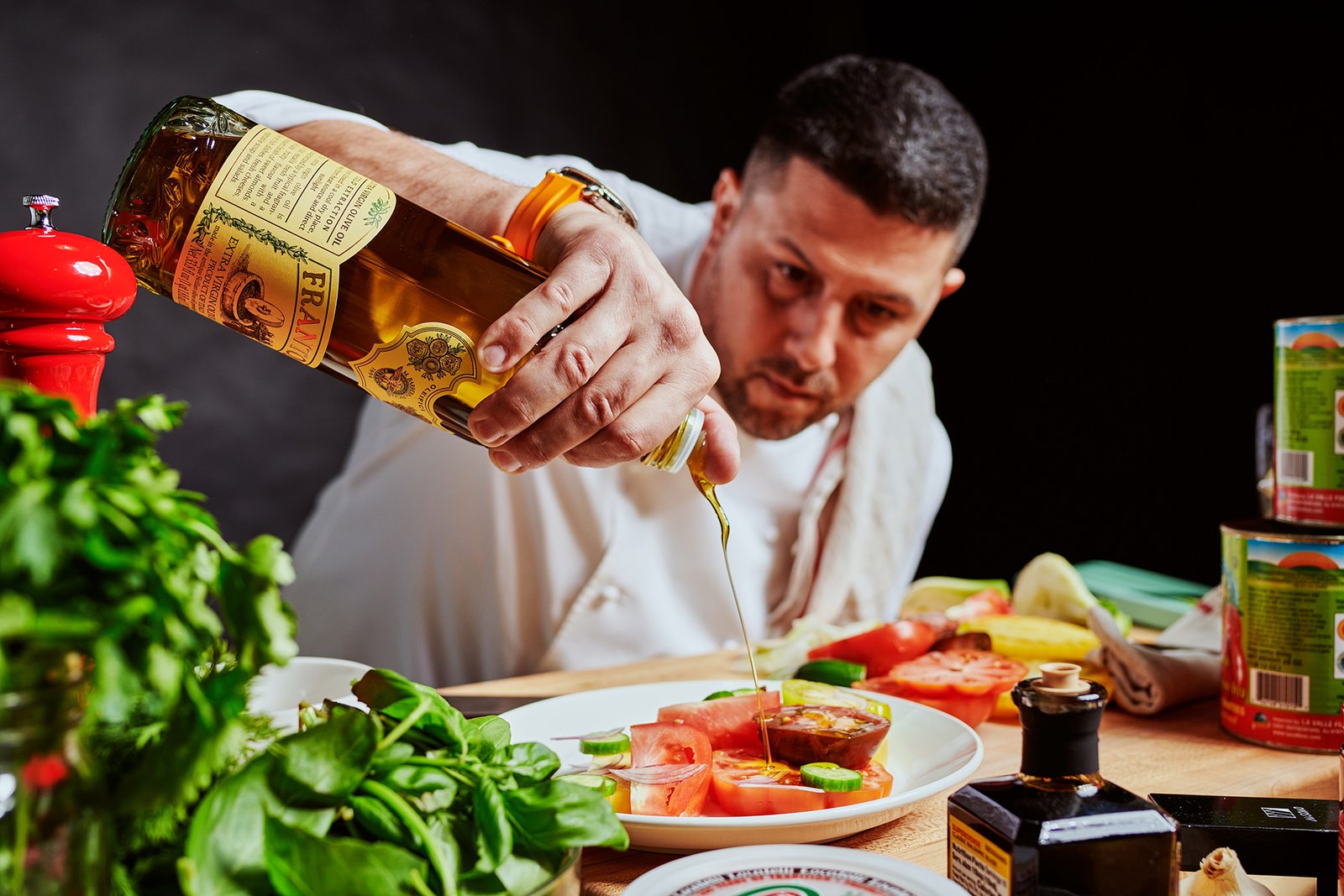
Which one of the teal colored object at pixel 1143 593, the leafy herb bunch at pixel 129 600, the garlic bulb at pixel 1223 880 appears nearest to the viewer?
the leafy herb bunch at pixel 129 600

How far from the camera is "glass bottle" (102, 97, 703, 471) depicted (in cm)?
78

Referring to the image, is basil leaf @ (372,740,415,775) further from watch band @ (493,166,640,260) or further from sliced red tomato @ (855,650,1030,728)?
sliced red tomato @ (855,650,1030,728)

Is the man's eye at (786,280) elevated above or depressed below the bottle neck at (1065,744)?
above

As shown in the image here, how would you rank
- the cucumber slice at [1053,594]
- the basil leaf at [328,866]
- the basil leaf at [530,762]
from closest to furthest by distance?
the basil leaf at [328,866] < the basil leaf at [530,762] < the cucumber slice at [1053,594]

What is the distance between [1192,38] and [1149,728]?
235 cm

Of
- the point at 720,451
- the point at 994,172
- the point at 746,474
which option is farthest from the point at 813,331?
the point at 994,172

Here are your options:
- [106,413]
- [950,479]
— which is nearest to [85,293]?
[106,413]

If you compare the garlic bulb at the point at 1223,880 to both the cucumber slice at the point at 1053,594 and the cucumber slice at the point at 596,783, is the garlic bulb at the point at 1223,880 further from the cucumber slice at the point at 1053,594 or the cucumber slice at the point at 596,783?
the cucumber slice at the point at 1053,594

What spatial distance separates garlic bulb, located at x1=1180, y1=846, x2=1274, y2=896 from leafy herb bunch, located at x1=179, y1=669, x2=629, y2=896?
399 millimetres

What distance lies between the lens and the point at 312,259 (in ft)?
2.60

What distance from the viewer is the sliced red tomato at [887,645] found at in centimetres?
127

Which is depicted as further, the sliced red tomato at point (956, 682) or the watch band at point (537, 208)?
the sliced red tomato at point (956, 682)

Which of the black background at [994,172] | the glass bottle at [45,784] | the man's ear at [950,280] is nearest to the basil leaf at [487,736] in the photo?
the glass bottle at [45,784]

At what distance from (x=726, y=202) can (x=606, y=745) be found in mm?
1443
